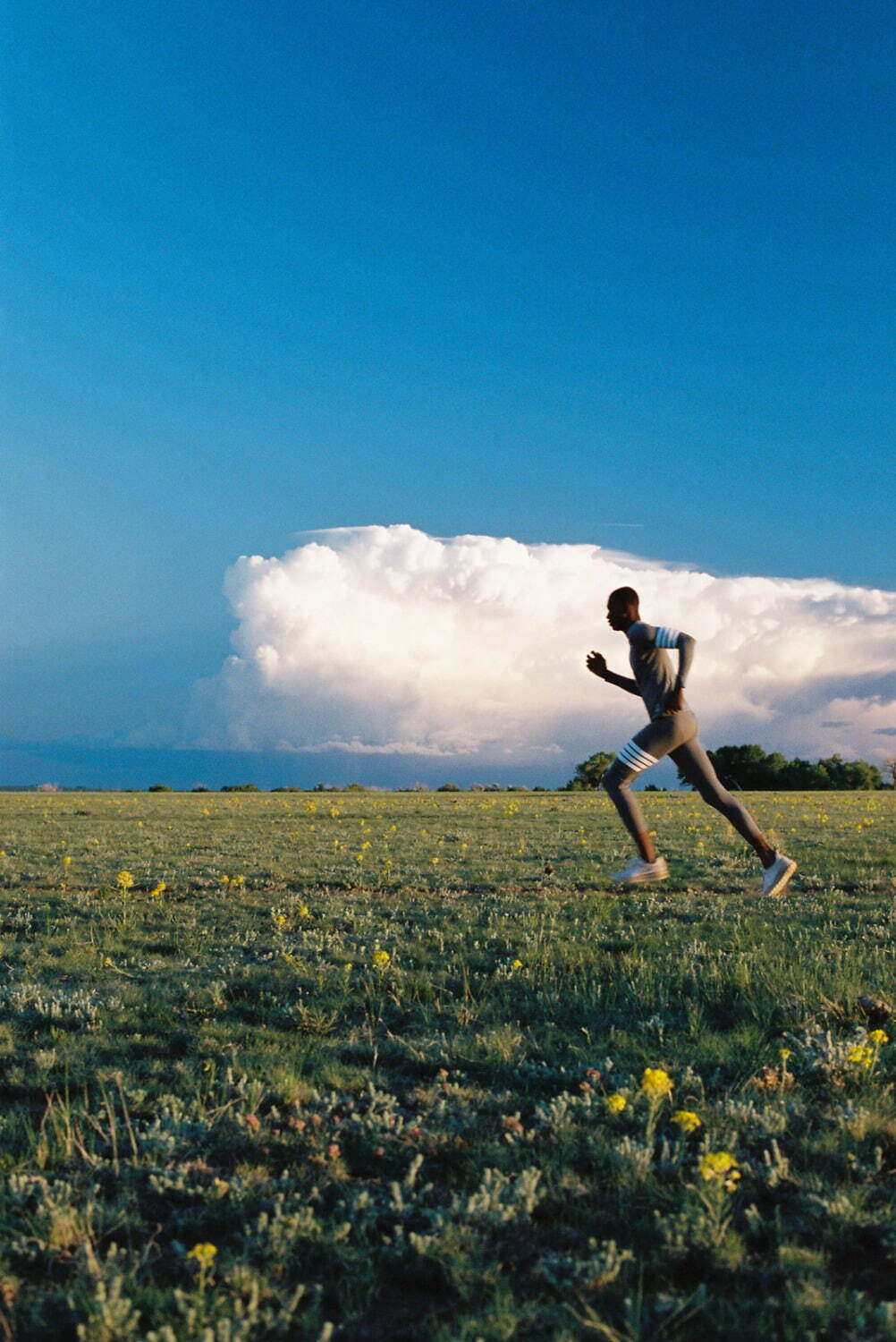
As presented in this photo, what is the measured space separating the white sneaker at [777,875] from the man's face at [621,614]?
3.51m

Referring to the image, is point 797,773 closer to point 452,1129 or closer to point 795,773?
point 795,773

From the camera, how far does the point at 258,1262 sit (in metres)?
4.02

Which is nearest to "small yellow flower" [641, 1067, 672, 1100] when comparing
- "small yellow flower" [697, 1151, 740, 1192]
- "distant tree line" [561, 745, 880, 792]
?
"small yellow flower" [697, 1151, 740, 1192]

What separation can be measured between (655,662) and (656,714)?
626mm

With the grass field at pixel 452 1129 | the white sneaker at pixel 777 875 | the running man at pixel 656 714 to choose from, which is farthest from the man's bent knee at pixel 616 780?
the white sneaker at pixel 777 875

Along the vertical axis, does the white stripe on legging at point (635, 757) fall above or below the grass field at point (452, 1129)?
above

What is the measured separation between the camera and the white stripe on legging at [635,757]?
11023 mm

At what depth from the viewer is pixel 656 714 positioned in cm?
1106

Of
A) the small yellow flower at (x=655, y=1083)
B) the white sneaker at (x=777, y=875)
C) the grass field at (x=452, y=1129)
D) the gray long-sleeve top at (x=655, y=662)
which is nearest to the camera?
the grass field at (x=452, y=1129)

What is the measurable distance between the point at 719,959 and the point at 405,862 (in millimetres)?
9506

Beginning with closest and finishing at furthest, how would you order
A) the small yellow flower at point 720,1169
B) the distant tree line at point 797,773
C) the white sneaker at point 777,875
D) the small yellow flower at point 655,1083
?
the small yellow flower at point 720,1169
the small yellow flower at point 655,1083
the white sneaker at point 777,875
the distant tree line at point 797,773

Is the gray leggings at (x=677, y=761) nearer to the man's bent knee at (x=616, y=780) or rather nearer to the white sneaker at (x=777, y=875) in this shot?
the man's bent knee at (x=616, y=780)

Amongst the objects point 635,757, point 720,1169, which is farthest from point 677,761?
point 720,1169

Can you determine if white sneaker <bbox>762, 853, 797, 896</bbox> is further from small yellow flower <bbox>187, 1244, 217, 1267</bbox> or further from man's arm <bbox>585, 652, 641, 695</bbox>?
small yellow flower <bbox>187, 1244, 217, 1267</bbox>
